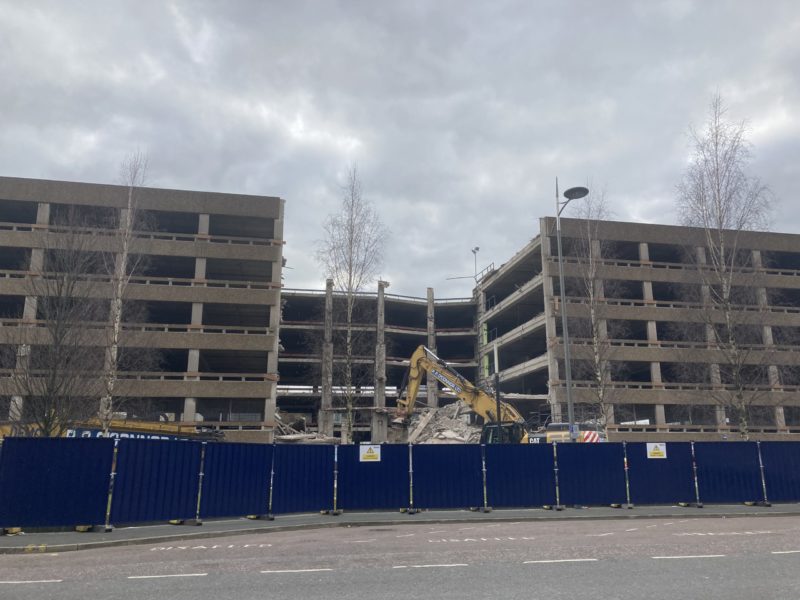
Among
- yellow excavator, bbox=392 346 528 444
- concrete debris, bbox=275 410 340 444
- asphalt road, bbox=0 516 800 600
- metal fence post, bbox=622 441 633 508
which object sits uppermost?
yellow excavator, bbox=392 346 528 444

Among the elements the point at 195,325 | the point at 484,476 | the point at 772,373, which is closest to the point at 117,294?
the point at 195,325

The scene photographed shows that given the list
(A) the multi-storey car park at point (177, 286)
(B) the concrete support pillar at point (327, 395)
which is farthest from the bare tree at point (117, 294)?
(B) the concrete support pillar at point (327, 395)

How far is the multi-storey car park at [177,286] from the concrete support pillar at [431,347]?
16628 mm

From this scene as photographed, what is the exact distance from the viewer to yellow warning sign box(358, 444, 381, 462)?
17609 mm

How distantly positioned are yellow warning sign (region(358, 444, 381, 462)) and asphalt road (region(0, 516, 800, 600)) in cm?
405

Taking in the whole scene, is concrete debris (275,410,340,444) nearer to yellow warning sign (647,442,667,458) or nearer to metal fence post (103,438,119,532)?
yellow warning sign (647,442,667,458)

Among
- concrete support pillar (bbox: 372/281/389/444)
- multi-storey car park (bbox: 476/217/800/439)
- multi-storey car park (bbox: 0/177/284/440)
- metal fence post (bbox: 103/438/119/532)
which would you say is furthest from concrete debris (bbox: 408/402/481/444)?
metal fence post (bbox: 103/438/119/532)

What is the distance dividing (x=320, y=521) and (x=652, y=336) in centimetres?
3405

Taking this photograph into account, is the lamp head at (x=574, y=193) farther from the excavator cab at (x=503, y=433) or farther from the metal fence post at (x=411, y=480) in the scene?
the metal fence post at (x=411, y=480)

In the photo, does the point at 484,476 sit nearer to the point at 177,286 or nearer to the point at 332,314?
the point at 177,286

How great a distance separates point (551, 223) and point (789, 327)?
63.4 ft

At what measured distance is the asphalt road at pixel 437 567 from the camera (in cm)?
711

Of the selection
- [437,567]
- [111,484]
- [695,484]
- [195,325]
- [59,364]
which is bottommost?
[437,567]

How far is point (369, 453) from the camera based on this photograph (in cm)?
1770
